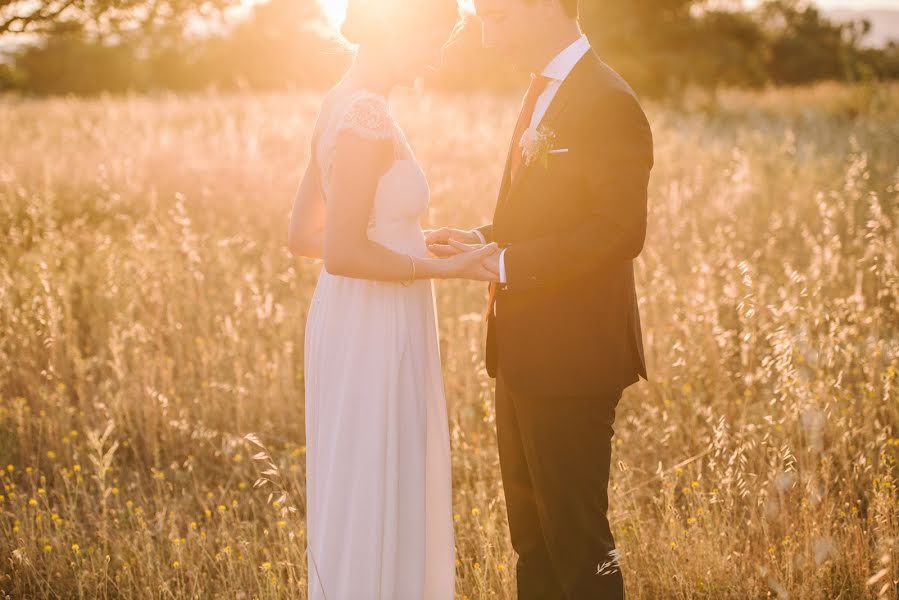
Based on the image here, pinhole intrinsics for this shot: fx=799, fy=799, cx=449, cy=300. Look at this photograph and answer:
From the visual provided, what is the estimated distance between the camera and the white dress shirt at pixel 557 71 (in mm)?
2488

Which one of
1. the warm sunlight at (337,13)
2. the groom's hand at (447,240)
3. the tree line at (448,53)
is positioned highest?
the tree line at (448,53)

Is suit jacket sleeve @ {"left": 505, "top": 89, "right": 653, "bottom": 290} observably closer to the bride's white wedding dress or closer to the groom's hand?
the groom's hand

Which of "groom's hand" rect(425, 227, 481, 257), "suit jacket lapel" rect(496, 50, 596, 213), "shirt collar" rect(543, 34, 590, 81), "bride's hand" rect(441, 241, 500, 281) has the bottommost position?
"bride's hand" rect(441, 241, 500, 281)

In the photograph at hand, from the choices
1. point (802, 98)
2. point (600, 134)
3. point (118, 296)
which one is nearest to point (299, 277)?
point (118, 296)

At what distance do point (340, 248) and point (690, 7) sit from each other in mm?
24230

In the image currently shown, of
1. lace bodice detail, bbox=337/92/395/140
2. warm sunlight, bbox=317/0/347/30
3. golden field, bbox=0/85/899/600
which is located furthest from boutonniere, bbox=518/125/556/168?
golden field, bbox=0/85/899/600

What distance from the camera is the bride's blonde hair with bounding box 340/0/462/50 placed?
96.5 inches

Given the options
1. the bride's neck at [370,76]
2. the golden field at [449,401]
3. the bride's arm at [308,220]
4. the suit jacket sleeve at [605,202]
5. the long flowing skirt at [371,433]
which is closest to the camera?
the suit jacket sleeve at [605,202]

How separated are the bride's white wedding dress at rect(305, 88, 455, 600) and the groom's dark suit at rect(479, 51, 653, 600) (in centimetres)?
31

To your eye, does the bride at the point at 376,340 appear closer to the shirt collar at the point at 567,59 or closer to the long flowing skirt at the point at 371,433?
the long flowing skirt at the point at 371,433

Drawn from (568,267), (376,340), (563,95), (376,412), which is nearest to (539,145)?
(563,95)

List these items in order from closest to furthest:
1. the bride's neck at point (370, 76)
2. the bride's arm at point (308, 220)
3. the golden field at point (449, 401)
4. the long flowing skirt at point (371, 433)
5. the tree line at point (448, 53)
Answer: the bride's neck at point (370, 76) → the long flowing skirt at point (371, 433) → the bride's arm at point (308, 220) → the golden field at point (449, 401) → the tree line at point (448, 53)

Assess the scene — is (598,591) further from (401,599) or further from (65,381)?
(65,381)

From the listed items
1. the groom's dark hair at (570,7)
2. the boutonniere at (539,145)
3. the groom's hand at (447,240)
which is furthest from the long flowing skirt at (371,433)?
the groom's dark hair at (570,7)
